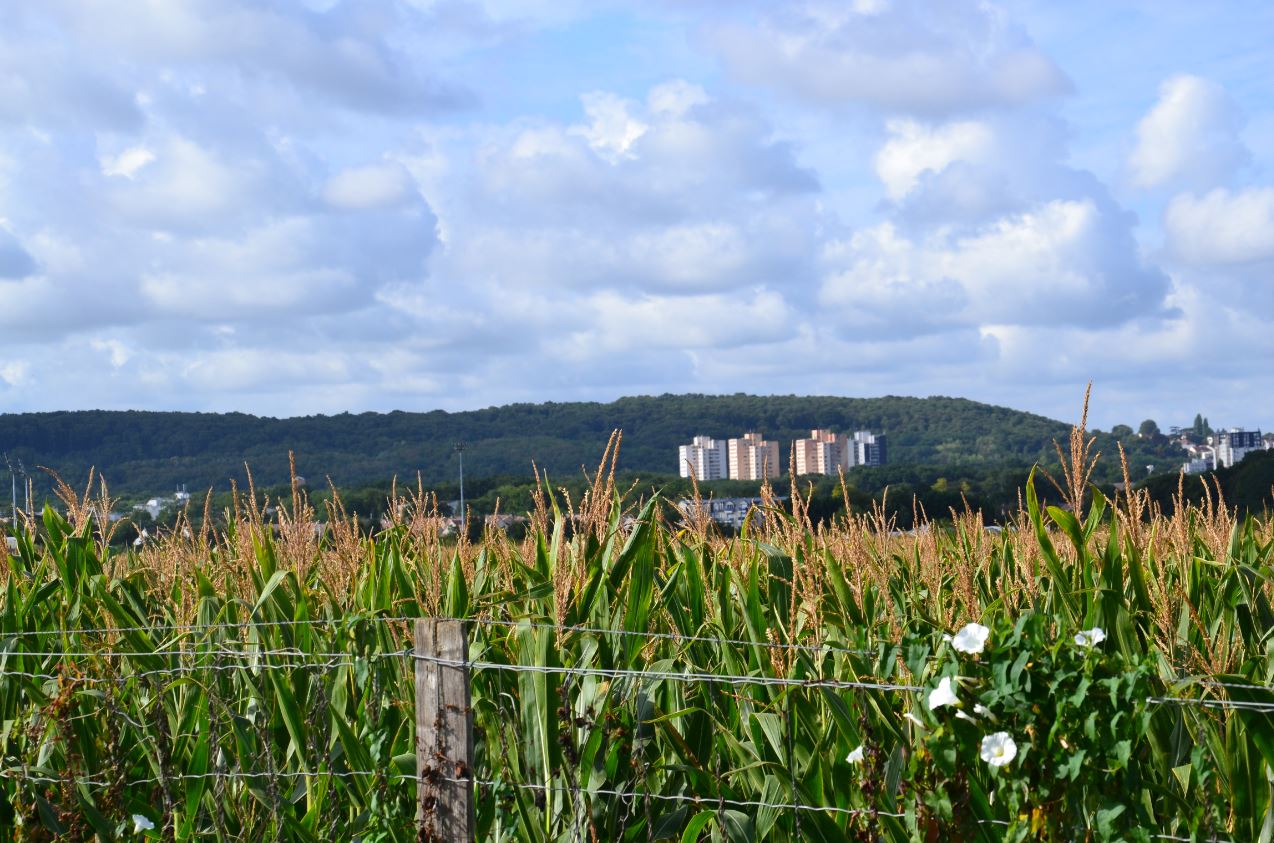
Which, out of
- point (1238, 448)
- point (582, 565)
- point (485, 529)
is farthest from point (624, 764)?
point (1238, 448)

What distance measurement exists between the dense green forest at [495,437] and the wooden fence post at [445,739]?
37931 millimetres

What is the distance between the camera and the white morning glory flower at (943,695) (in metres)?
2.72

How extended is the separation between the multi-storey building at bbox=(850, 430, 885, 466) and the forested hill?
128 cm

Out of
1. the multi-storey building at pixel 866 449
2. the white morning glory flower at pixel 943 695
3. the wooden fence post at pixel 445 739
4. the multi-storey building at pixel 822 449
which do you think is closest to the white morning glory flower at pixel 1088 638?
the white morning glory flower at pixel 943 695

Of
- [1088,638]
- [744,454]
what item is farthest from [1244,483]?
[744,454]

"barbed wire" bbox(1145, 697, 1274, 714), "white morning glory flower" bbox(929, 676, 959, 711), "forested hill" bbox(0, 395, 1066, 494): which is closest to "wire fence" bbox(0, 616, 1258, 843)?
"barbed wire" bbox(1145, 697, 1274, 714)

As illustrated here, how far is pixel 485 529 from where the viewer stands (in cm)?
573

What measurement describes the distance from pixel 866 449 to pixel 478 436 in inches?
885

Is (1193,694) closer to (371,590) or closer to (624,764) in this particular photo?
(624,764)

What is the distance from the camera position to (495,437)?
6919 centimetres

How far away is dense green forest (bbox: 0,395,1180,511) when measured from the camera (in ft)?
181

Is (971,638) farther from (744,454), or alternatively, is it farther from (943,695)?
(744,454)

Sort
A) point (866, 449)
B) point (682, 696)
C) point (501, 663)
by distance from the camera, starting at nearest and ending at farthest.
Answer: point (682, 696) < point (501, 663) < point (866, 449)

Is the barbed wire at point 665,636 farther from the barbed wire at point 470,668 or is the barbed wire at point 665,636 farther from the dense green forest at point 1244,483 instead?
the dense green forest at point 1244,483
